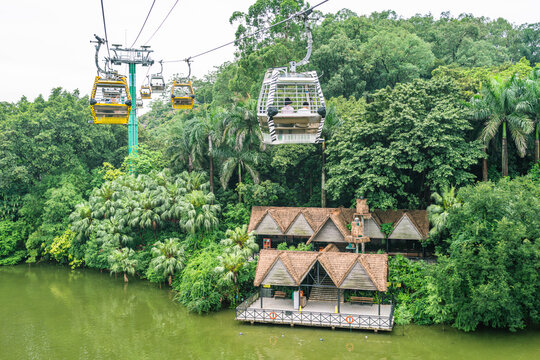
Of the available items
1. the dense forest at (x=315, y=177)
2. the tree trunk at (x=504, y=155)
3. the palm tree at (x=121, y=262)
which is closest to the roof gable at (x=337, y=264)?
the dense forest at (x=315, y=177)

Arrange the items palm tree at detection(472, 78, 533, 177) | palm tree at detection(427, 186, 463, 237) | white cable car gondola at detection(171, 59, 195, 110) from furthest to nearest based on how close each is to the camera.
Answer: white cable car gondola at detection(171, 59, 195, 110)
palm tree at detection(472, 78, 533, 177)
palm tree at detection(427, 186, 463, 237)

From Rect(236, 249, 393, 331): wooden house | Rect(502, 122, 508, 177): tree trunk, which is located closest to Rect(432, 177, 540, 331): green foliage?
Rect(236, 249, 393, 331): wooden house

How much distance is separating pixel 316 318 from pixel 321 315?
0.26 meters

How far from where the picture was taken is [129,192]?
29844 millimetres

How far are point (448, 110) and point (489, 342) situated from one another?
480 inches

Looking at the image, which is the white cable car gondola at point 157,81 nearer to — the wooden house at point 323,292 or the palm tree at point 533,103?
the wooden house at point 323,292

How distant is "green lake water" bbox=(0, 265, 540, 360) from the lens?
735 inches

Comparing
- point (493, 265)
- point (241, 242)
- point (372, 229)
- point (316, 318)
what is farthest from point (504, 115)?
point (241, 242)

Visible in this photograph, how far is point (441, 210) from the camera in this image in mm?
23984

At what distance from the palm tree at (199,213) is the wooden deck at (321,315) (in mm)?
6272

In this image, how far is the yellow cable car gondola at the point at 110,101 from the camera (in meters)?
20.5

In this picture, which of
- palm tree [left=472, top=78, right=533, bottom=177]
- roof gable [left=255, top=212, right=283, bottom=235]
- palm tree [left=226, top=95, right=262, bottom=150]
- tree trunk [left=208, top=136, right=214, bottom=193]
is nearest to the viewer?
palm tree [left=472, top=78, right=533, bottom=177]

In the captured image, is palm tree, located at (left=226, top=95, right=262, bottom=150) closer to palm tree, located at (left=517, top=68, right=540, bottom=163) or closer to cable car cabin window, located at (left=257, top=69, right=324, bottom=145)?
cable car cabin window, located at (left=257, top=69, right=324, bottom=145)

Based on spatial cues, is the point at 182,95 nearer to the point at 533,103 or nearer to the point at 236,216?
the point at 236,216
